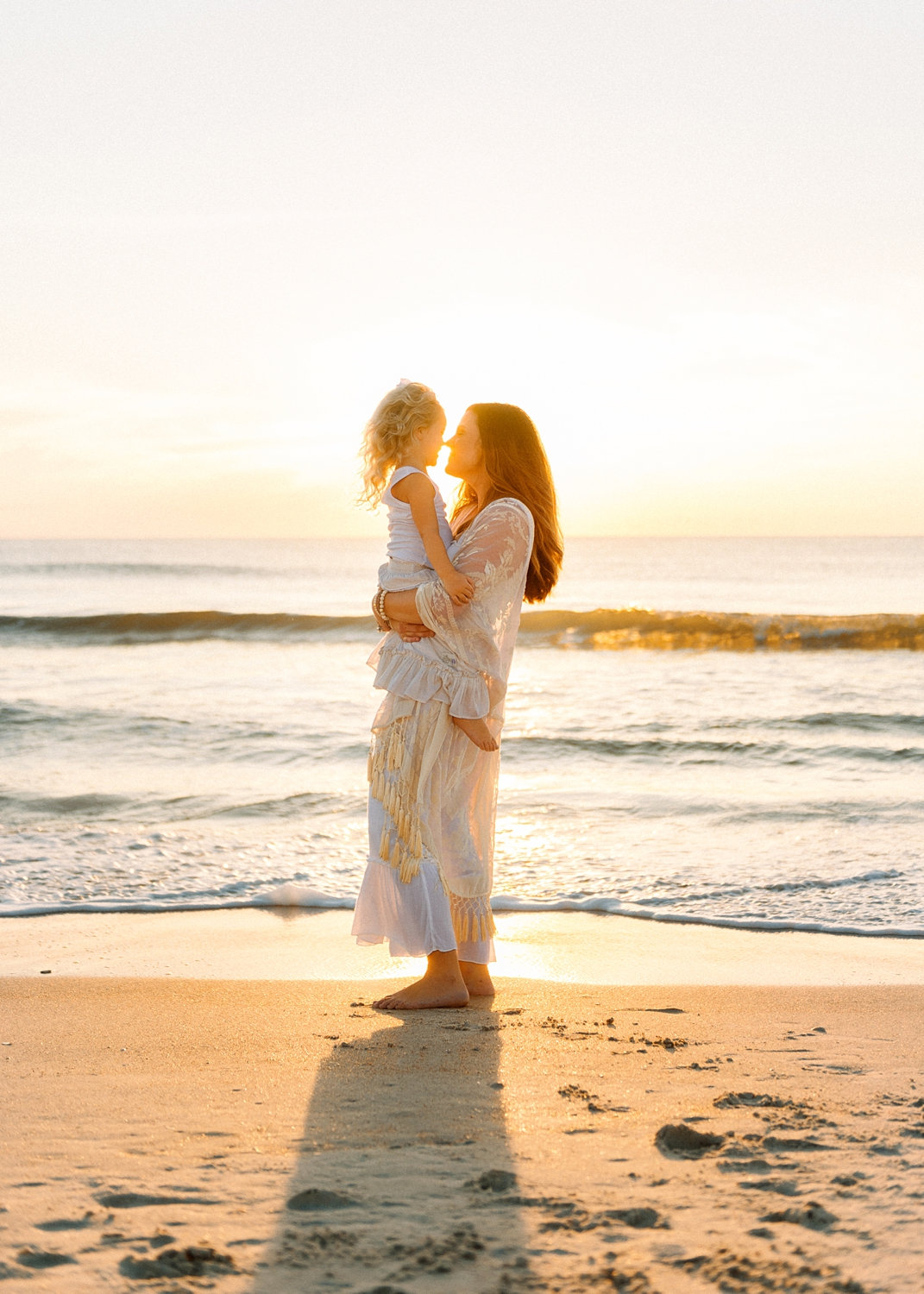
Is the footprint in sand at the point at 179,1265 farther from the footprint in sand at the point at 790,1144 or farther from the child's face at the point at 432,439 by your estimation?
the child's face at the point at 432,439

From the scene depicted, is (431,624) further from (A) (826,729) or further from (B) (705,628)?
(B) (705,628)

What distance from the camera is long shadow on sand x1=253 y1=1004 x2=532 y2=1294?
196 centimetres

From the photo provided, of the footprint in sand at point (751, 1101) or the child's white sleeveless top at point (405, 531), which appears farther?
the child's white sleeveless top at point (405, 531)

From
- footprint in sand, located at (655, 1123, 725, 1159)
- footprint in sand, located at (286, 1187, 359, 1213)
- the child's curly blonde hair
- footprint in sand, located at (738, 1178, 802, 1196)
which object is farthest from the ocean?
footprint in sand, located at (286, 1187, 359, 1213)

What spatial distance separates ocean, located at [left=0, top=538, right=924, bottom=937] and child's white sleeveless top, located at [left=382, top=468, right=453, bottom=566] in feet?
8.04

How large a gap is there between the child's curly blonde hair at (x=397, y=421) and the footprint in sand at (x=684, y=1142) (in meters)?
2.18

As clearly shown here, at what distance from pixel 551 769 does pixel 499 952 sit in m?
4.64

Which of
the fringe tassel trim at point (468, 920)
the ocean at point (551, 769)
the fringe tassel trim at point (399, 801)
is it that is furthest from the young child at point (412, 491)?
the ocean at point (551, 769)

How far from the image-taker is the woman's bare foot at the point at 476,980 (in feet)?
13.0

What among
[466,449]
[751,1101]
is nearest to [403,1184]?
[751,1101]

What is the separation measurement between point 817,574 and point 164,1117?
53280mm

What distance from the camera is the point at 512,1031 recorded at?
137 inches

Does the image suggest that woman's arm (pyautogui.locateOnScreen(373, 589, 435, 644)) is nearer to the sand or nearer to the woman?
the woman

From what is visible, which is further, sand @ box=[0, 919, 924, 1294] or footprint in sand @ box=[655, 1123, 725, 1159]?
footprint in sand @ box=[655, 1123, 725, 1159]
